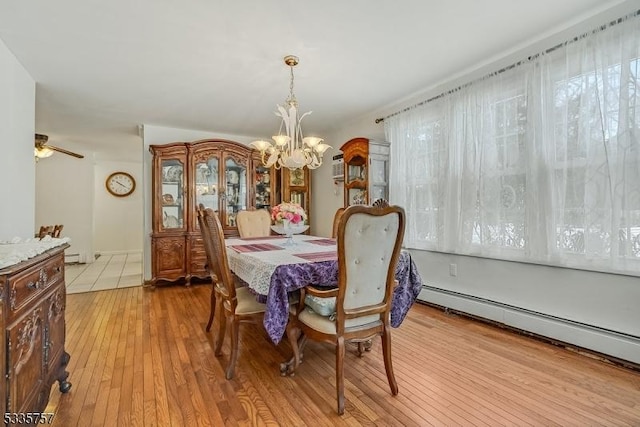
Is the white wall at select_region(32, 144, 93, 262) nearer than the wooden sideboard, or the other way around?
the wooden sideboard

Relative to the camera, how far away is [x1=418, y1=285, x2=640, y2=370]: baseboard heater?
1.99 m

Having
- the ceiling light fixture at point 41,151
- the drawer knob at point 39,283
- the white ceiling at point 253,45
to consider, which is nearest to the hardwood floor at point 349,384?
the drawer knob at point 39,283

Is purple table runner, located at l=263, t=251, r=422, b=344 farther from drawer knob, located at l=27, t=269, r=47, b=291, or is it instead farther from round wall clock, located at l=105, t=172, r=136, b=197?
round wall clock, located at l=105, t=172, r=136, b=197

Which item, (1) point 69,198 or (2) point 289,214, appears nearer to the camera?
(2) point 289,214

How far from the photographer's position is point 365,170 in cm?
377

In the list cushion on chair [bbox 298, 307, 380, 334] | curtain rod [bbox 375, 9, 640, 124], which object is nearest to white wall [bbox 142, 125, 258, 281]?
curtain rod [bbox 375, 9, 640, 124]

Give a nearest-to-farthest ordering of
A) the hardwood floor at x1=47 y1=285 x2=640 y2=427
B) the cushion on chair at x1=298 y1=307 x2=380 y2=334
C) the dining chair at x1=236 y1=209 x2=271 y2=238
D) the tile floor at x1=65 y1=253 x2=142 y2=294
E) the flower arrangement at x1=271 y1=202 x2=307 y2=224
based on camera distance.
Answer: the hardwood floor at x1=47 y1=285 x2=640 y2=427
the cushion on chair at x1=298 y1=307 x2=380 y2=334
the flower arrangement at x1=271 y1=202 x2=307 y2=224
the dining chair at x1=236 y1=209 x2=271 y2=238
the tile floor at x1=65 y1=253 x2=142 y2=294

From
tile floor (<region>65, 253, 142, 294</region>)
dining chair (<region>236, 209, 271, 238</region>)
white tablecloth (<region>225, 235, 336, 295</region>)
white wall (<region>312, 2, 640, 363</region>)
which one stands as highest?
dining chair (<region>236, 209, 271, 238</region>)

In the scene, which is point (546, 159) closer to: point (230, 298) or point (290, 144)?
point (290, 144)

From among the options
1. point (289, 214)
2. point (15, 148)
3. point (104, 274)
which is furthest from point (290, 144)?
point (104, 274)

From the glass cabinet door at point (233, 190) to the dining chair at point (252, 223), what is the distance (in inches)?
43.4

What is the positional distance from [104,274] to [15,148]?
10.5 feet

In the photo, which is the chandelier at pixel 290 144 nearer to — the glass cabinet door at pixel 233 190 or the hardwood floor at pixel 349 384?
the hardwood floor at pixel 349 384

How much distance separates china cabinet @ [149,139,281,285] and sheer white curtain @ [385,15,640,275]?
2.80m
